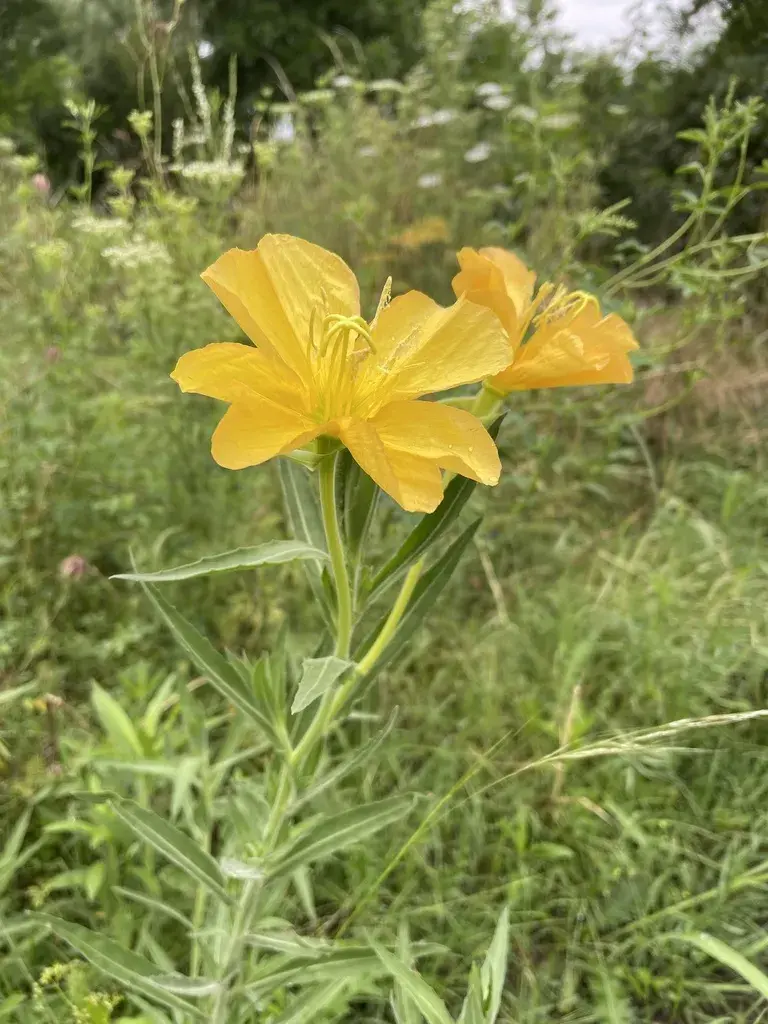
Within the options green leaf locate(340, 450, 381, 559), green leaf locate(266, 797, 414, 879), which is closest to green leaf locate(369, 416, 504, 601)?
green leaf locate(340, 450, 381, 559)

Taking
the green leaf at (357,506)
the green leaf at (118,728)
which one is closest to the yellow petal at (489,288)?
the green leaf at (357,506)

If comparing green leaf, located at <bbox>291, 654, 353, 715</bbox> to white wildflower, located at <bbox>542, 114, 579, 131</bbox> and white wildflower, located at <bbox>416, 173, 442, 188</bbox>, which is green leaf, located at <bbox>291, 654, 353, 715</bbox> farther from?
white wildflower, located at <bbox>416, 173, 442, 188</bbox>

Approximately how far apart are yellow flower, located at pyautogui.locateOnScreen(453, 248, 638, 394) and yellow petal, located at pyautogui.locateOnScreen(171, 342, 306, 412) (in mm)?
203

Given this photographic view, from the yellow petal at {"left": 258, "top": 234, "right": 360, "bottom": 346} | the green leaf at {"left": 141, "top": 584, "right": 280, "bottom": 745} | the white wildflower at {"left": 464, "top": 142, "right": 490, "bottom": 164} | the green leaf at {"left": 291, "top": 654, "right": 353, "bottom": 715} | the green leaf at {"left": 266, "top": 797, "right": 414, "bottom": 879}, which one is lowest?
the green leaf at {"left": 266, "top": 797, "right": 414, "bottom": 879}

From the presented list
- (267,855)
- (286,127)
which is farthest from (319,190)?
(267,855)

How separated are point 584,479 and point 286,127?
204 cm

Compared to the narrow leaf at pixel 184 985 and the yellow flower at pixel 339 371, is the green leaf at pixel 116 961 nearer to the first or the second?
the narrow leaf at pixel 184 985

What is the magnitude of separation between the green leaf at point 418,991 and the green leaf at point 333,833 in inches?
5.6

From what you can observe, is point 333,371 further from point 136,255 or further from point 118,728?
point 136,255

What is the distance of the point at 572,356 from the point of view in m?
0.72

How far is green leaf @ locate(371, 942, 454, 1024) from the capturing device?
81cm

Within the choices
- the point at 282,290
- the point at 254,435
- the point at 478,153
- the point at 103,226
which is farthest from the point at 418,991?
the point at 478,153

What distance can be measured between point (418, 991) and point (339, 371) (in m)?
0.69

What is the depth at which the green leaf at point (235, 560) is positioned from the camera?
66cm
